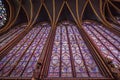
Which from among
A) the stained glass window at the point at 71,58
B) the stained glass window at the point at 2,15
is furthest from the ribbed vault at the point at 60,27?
the stained glass window at the point at 2,15

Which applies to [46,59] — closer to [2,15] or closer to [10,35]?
[10,35]

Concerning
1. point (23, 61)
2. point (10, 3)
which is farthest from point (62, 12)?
point (23, 61)

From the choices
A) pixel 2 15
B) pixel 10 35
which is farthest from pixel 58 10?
pixel 10 35

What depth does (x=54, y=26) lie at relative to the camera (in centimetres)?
1229

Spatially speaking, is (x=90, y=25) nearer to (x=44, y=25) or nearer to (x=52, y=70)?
(x=44, y=25)

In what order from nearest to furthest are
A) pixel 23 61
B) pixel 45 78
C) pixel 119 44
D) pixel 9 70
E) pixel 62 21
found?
pixel 45 78 < pixel 9 70 < pixel 23 61 < pixel 119 44 < pixel 62 21

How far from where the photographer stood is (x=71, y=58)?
8.00m

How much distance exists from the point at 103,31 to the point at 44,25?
3.51 m

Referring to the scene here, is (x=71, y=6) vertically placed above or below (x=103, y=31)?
above

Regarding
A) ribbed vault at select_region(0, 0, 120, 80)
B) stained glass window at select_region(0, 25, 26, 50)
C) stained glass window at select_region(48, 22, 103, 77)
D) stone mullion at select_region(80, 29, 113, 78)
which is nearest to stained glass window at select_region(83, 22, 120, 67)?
ribbed vault at select_region(0, 0, 120, 80)

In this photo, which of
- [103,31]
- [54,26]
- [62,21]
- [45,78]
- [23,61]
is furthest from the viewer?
[62,21]

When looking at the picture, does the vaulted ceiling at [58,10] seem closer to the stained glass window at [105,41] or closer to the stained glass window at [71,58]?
the stained glass window at [105,41]

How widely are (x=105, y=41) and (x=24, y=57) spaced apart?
367 centimetres

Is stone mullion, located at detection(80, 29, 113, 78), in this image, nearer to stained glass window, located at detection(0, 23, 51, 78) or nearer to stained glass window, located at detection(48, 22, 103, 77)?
stained glass window, located at detection(48, 22, 103, 77)
